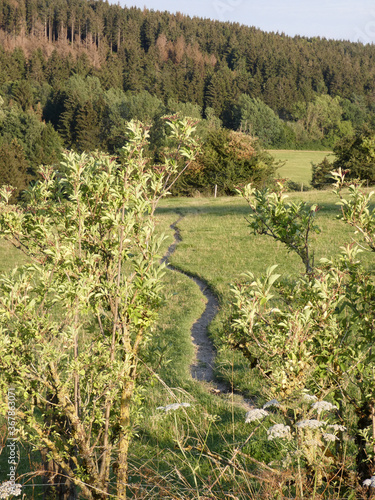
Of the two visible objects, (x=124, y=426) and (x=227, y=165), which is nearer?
(x=124, y=426)

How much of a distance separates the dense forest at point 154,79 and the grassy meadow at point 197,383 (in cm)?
3953

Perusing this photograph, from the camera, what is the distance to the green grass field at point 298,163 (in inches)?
2295

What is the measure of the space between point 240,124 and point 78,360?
101 meters

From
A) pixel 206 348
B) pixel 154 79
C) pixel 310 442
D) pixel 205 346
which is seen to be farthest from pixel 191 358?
pixel 154 79

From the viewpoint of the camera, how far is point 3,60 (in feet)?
386

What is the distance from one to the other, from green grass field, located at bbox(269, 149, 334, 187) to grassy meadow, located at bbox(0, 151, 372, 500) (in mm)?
27441

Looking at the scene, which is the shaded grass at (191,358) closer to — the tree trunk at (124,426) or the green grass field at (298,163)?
the tree trunk at (124,426)

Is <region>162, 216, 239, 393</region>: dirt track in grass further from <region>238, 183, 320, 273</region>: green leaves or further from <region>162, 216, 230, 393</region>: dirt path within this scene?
<region>238, 183, 320, 273</region>: green leaves

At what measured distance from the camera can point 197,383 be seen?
8.20 meters

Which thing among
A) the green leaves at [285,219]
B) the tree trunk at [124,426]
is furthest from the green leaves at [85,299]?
the green leaves at [285,219]

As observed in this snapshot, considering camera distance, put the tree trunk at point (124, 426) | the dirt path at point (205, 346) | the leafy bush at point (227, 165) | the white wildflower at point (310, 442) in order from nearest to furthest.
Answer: the white wildflower at point (310, 442) < the tree trunk at point (124, 426) < the dirt path at point (205, 346) < the leafy bush at point (227, 165)

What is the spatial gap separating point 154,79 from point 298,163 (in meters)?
67.5

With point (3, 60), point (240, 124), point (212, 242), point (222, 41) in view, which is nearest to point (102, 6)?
point (222, 41)

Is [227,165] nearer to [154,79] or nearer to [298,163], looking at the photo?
[298,163]
